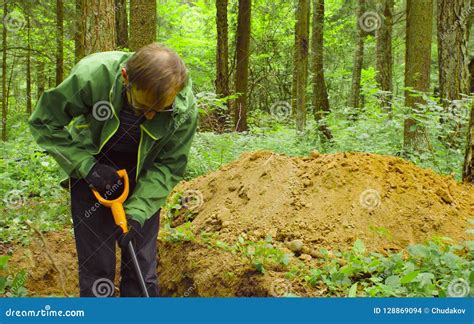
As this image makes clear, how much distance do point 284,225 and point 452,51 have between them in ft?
18.3

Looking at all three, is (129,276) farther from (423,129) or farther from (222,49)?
(222,49)

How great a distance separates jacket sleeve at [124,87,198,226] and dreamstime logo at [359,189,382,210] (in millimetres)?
2035

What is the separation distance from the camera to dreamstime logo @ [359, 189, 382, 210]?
15.0 ft

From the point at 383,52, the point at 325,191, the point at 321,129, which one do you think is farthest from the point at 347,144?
the point at 383,52

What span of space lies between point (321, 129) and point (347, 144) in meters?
1.23

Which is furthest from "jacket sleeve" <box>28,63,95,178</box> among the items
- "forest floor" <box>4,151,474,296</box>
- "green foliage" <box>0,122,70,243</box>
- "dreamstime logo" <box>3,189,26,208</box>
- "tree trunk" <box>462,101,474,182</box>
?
"tree trunk" <box>462,101,474,182</box>

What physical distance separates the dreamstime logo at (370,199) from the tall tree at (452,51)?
4.35 meters

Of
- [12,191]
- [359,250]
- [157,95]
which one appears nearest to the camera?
[157,95]

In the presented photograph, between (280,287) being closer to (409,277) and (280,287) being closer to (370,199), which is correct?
(409,277)

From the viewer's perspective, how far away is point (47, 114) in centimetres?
293

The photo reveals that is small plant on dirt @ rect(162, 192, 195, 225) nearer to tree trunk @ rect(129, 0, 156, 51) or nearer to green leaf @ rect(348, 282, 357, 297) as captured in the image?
tree trunk @ rect(129, 0, 156, 51)

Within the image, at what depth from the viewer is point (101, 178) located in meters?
2.87

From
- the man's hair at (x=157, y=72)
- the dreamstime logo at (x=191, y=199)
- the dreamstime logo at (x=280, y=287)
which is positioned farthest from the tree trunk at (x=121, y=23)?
the man's hair at (x=157, y=72)

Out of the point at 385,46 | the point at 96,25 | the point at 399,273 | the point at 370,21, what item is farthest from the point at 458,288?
the point at 370,21
